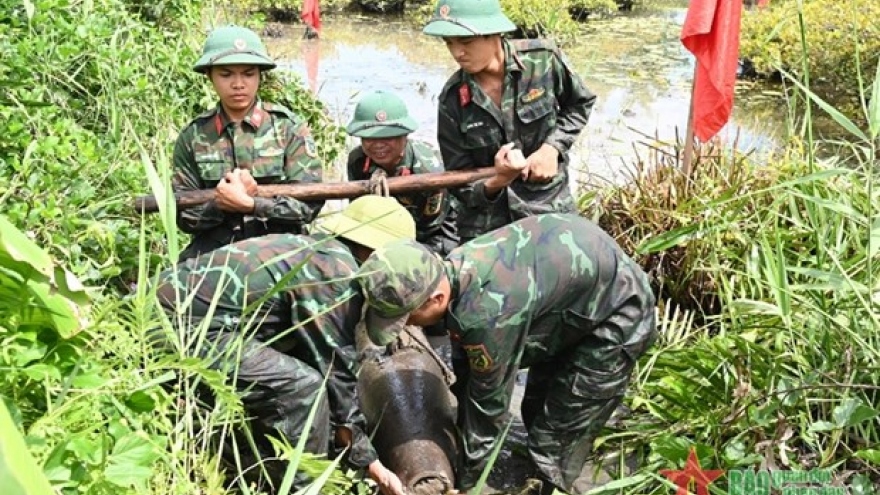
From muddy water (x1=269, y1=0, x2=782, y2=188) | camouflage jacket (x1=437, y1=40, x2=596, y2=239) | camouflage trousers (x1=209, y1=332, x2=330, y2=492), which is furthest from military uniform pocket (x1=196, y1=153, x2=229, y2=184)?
muddy water (x1=269, y1=0, x2=782, y2=188)

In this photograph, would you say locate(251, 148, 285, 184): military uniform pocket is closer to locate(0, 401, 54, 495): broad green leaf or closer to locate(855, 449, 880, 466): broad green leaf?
locate(855, 449, 880, 466): broad green leaf

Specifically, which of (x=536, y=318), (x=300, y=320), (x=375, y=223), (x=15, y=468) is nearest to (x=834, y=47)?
(x=536, y=318)

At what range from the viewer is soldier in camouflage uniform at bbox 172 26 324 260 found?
3.87 metres

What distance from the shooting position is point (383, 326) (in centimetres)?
285

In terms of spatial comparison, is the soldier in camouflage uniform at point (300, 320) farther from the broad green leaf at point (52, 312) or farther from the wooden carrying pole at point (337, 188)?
the broad green leaf at point (52, 312)

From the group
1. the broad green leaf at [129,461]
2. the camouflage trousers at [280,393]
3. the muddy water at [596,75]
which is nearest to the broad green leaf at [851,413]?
the camouflage trousers at [280,393]

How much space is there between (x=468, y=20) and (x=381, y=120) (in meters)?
0.78

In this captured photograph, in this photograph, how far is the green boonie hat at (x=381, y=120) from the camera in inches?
177

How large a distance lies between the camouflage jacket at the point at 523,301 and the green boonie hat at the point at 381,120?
137cm

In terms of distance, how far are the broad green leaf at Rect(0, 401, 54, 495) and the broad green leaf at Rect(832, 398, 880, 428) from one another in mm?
2490

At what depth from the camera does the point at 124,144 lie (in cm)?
481

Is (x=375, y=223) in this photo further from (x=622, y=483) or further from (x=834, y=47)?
(x=834, y=47)

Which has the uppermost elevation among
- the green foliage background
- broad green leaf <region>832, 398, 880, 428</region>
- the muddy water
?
broad green leaf <region>832, 398, 880, 428</region>

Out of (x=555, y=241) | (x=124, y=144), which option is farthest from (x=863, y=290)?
(x=124, y=144)
